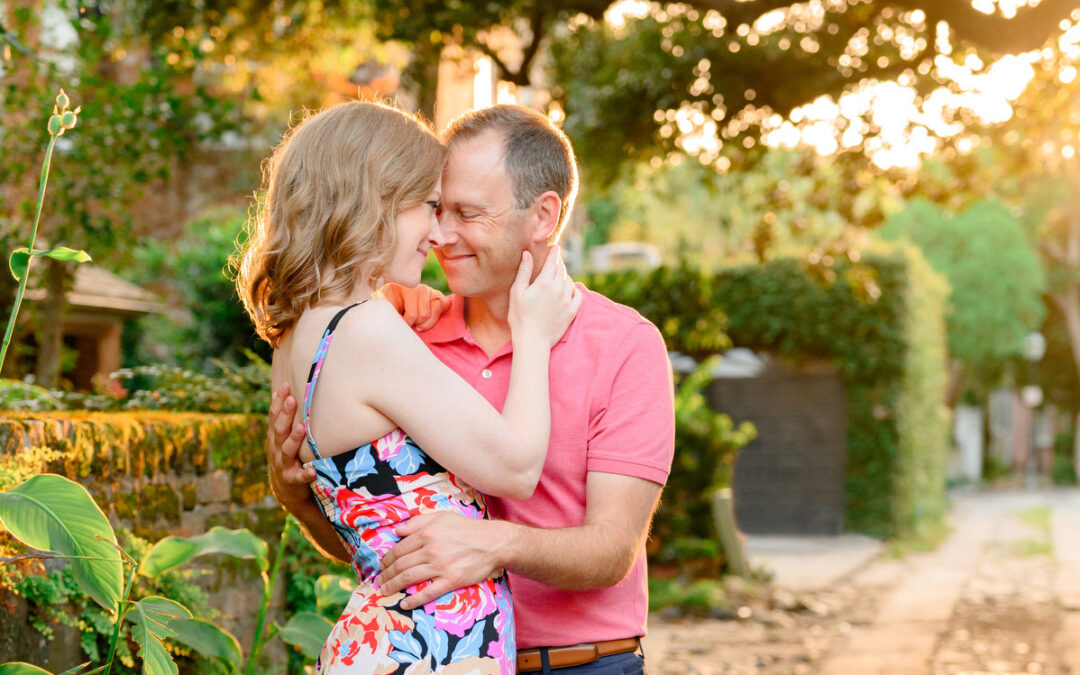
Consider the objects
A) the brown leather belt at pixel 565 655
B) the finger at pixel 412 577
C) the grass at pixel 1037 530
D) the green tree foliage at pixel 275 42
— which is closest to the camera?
the finger at pixel 412 577

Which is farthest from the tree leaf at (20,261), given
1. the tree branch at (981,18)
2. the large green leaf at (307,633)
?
the tree branch at (981,18)

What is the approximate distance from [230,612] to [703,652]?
177 inches

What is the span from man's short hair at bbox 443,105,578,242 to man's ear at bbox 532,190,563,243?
0.6 inches

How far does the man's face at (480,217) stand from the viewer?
252cm

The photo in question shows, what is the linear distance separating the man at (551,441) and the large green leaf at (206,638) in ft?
2.10

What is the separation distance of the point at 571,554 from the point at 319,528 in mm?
663

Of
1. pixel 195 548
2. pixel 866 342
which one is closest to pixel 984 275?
pixel 866 342

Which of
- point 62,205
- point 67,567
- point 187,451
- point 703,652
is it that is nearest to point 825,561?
point 703,652

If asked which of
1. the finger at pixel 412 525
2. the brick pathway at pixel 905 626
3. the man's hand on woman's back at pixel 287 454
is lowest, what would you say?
the brick pathway at pixel 905 626

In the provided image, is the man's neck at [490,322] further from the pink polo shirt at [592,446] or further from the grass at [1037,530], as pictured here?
the grass at [1037,530]

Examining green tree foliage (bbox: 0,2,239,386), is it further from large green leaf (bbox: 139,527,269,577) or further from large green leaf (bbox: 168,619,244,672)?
large green leaf (bbox: 168,619,244,672)

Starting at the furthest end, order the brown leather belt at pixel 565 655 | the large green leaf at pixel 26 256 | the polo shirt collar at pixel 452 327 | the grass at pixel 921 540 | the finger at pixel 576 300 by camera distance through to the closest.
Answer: the grass at pixel 921 540, the polo shirt collar at pixel 452 327, the finger at pixel 576 300, the brown leather belt at pixel 565 655, the large green leaf at pixel 26 256

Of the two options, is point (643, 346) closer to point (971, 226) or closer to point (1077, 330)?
point (971, 226)

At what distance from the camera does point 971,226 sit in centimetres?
3366
